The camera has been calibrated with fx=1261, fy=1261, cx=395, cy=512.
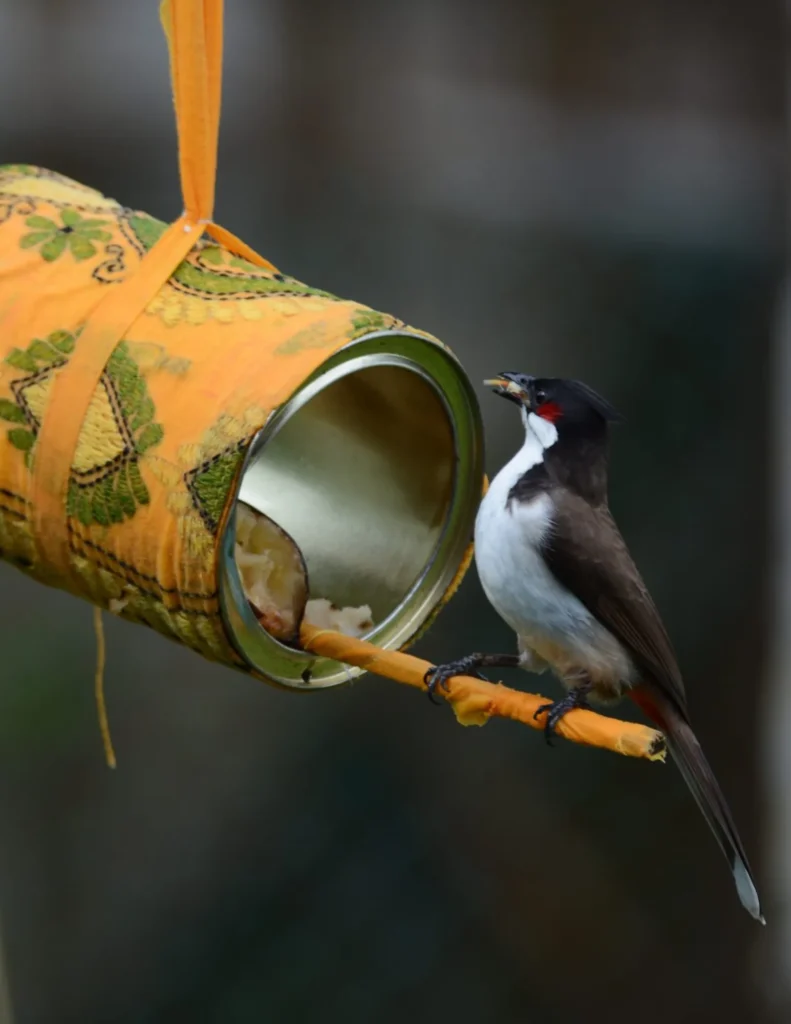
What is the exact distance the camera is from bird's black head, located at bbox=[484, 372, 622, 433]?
103 centimetres

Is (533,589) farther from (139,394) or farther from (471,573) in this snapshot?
(471,573)

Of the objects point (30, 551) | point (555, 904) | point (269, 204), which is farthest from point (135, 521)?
point (555, 904)

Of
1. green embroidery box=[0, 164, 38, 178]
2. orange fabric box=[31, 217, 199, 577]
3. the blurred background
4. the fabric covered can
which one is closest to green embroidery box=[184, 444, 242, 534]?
the fabric covered can

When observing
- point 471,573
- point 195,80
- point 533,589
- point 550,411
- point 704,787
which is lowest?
point 471,573

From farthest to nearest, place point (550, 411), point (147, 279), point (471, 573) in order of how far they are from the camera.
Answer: point (471, 573) < point (550, 411) < point (147, 279)

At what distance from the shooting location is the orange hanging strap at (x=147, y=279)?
0.91 m

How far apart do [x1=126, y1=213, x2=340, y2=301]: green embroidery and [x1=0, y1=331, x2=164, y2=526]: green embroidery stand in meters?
0.08

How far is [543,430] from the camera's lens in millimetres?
1062

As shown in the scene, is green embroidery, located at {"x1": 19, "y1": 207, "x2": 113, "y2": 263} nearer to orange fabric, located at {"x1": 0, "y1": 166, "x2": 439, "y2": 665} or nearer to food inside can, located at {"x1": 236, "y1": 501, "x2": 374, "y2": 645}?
orange fabric, located at {"x1": 0, "y1": 166, "x2": 439, "y2": 665}

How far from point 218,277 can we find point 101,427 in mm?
155

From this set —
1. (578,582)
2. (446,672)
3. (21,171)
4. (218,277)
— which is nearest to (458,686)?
(446,672)

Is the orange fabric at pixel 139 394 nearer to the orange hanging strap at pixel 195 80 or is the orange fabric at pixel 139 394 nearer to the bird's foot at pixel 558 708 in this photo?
the orange hanging strap at pixel 195 80

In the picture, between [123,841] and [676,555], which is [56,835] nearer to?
[123,841]

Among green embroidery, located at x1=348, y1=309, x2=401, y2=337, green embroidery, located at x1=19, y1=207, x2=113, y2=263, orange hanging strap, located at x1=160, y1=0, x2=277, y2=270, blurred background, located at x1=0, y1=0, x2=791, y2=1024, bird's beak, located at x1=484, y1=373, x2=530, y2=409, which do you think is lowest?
blurred background, located at x1=0, y1=0, x2=791, y2=1024
